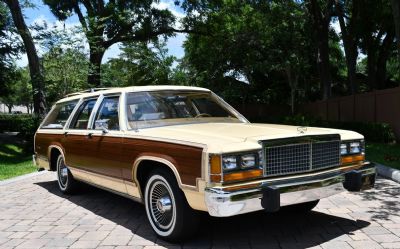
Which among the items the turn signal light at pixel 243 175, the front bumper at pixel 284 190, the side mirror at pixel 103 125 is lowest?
the front bumper at pixel 284 190

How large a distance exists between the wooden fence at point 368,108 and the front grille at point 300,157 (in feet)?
39.9

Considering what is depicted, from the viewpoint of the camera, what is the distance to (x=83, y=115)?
7.52 meters

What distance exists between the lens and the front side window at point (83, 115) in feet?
23.9

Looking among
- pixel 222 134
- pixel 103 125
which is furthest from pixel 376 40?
pixel 222 134

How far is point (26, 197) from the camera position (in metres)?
8.20

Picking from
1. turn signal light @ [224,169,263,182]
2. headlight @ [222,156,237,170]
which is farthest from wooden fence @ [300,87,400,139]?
headlight @ [222,156,237,170]

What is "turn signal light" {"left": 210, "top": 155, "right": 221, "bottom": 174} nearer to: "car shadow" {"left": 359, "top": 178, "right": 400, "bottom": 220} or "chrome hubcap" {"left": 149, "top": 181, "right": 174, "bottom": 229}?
"chrome hubcap" {"left": 149, "top": 181, "right": 174, "bottom": 229}

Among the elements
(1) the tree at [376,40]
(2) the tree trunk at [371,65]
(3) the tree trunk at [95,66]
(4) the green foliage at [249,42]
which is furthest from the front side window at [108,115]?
(2) the tree trunk at [371,65]

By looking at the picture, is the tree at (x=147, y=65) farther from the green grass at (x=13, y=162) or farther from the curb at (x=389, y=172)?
the curb at (x=389, y=172)

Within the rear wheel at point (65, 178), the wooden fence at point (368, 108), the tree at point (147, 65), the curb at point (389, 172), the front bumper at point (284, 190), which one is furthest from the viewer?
the tree at point (147, 65)

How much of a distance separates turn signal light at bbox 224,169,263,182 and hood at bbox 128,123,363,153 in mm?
227

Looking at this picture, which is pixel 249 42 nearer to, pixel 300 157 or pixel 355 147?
pixel 355 147

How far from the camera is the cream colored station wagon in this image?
4.57m

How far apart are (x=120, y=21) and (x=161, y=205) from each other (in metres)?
19.1
